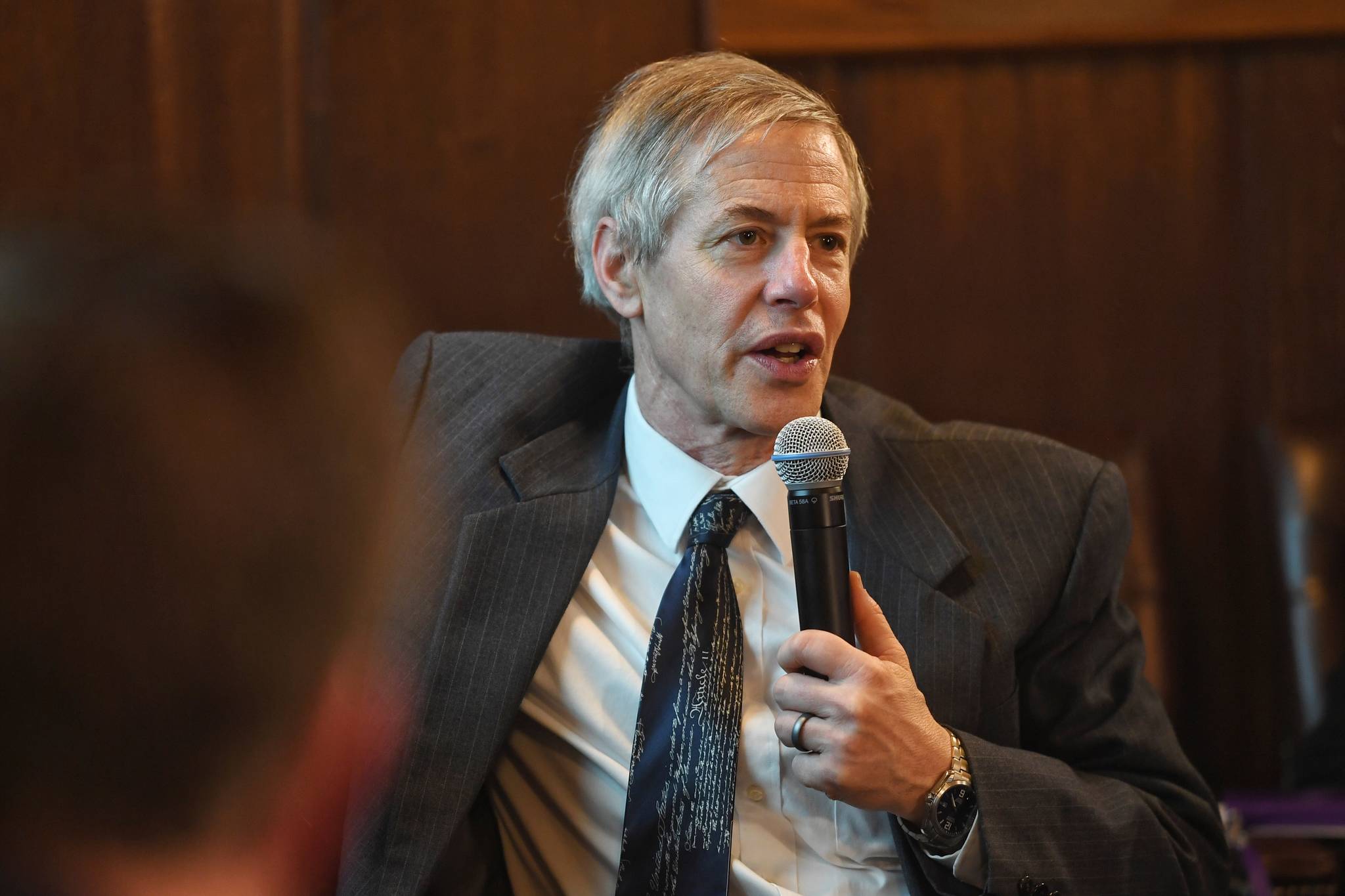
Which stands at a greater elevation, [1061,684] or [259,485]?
[259,485]

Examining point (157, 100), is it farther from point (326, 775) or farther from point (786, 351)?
point (326, 775)

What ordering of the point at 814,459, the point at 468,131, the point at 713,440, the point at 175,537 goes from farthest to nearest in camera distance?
1. the point at 468,131
2. the point at 713,440
3. the point at 814,459
4. the point at 175,537

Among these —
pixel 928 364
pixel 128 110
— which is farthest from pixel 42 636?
pixel 928 364

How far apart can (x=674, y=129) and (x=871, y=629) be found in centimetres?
75

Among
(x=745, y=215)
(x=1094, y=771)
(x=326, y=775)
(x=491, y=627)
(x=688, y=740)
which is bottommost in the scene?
(x=1094, y=771)

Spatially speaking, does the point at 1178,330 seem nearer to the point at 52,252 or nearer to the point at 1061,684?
the point at 1061,684

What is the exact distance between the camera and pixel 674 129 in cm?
167

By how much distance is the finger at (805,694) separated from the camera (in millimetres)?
1271

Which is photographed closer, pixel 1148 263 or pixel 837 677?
pixel 837 677

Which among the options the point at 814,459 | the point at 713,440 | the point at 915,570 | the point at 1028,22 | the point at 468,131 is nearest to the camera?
the point at 814,459

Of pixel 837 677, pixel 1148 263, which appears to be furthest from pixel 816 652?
pixel 1148 263

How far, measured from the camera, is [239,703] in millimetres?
436

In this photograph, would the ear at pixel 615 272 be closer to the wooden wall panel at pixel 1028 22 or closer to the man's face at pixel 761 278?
the man's face at pixel 761 278

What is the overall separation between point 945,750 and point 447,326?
1.37m
